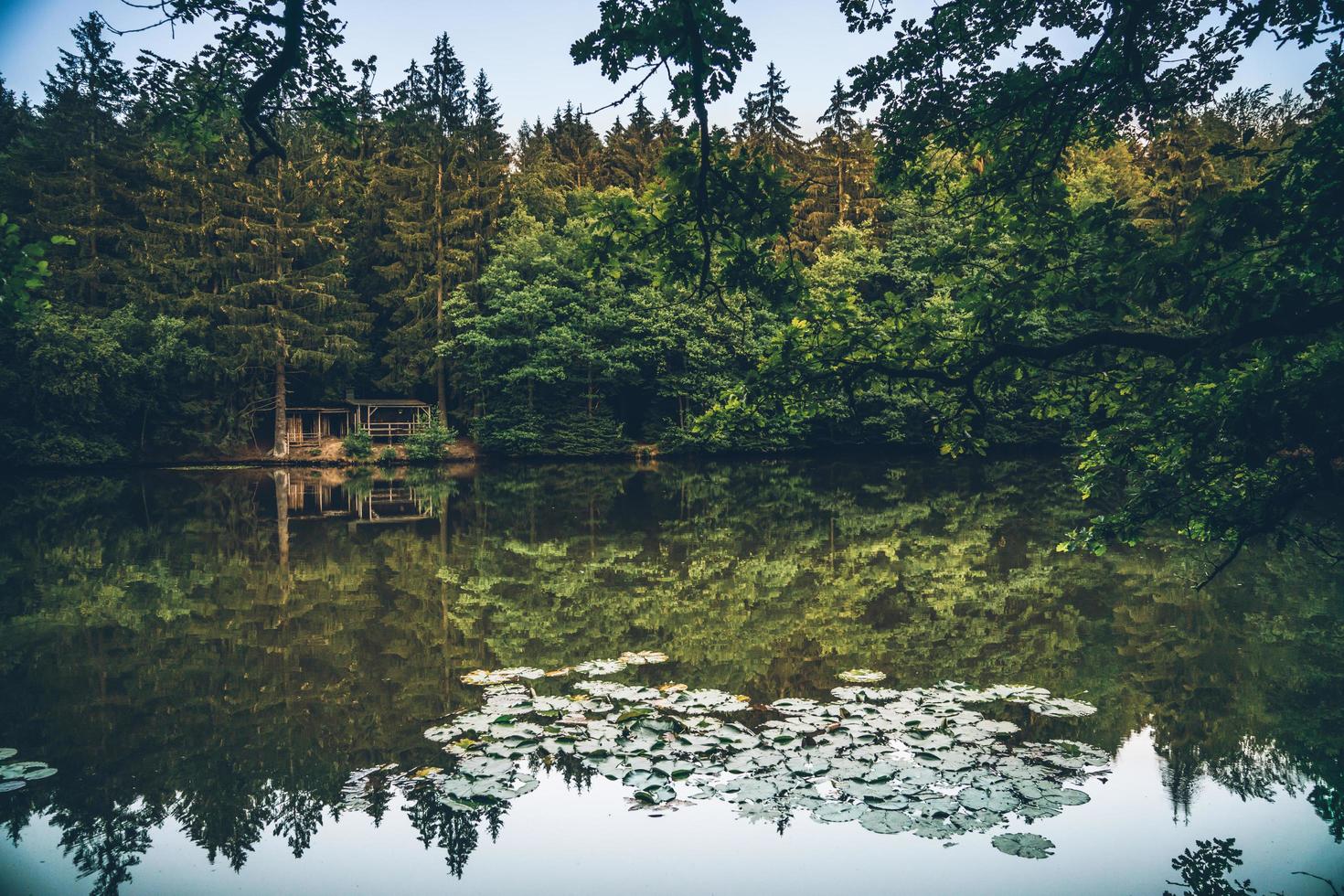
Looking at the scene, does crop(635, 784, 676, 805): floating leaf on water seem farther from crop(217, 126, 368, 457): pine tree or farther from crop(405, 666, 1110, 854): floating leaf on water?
crop(217, 126, 368, 457): pine tree

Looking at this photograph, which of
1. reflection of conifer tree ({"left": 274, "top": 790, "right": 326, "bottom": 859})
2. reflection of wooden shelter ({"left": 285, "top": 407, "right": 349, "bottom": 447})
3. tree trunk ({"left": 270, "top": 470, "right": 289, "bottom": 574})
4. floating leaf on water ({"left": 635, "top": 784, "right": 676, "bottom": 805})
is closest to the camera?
reflection of conifer tree ({"left": 274, "top": 790, "right": 326, "bottom": 859})

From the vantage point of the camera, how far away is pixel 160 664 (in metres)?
7.83

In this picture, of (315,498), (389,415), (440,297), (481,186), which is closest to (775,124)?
(481,186)

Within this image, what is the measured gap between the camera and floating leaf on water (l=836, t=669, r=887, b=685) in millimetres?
6906

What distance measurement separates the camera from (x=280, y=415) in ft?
119

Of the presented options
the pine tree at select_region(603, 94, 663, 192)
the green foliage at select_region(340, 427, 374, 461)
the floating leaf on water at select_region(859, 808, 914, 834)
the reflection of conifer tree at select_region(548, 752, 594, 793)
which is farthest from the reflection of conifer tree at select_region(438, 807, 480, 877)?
the pine tree at select_region(603, 94, 663, 192)

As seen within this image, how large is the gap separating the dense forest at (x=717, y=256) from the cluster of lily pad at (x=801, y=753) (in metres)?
1.78

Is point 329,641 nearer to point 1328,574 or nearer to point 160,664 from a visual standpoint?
point 160,664

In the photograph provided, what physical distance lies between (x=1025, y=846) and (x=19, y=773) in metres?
6.54

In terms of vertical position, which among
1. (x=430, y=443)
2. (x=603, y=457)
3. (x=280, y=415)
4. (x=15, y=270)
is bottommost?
(x=603, y=457)

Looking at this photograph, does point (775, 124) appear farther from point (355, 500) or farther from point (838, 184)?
point (355, 500)

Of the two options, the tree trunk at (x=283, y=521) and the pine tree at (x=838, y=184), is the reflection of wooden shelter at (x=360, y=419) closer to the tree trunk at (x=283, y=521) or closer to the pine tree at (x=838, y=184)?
the tree trunk at (x=283, y=521)

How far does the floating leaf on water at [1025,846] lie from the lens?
424 centimetres

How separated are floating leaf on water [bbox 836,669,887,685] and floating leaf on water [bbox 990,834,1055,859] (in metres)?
2.50
